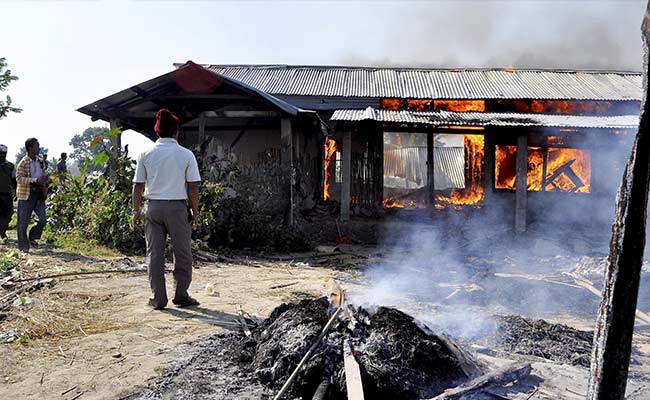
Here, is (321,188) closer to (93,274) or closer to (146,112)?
(146,112)

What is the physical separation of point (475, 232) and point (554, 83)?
764cm

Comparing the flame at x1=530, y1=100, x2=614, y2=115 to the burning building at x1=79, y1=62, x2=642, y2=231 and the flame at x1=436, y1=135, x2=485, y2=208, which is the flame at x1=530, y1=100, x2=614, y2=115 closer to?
the burning building at x1=79, y1=62, x2=642, y2=231

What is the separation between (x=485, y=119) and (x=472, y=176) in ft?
9.21

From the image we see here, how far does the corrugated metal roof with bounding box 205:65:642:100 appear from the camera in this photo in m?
15.2

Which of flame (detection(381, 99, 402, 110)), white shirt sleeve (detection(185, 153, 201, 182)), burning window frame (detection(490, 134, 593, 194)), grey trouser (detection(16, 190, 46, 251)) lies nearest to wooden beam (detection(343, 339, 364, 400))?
white shirt sleeve (detection(185, 153, 201, 182))

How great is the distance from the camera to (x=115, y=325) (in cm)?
464

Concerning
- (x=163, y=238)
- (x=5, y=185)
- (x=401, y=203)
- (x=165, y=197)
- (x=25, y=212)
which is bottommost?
(x=401, y=203)

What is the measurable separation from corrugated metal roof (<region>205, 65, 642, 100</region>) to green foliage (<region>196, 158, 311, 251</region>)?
5.73m

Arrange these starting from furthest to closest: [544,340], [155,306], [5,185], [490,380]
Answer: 1. [5,185]
2. [155,306]
3. [544,340]
4. [490,380]

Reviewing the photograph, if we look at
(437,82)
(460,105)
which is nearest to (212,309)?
(460,105)

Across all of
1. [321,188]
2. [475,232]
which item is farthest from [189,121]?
[475,232]

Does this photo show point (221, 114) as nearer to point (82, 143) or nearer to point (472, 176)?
point (472, 176)

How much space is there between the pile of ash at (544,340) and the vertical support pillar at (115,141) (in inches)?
367

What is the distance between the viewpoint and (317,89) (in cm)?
1600
